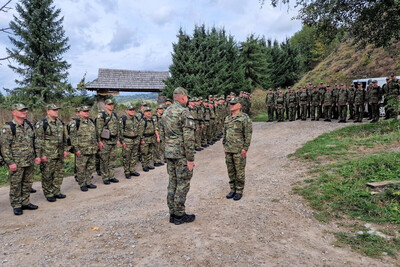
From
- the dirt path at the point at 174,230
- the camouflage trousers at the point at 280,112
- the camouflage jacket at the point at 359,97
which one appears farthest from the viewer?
the camouflage trousers at the point at 280,112

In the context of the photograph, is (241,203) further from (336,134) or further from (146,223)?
(336,134)

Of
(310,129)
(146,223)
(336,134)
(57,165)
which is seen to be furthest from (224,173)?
(310,129)

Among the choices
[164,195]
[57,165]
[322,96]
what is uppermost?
[322,96]

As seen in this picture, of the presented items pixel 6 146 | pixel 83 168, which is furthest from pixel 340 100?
pixel 6 146

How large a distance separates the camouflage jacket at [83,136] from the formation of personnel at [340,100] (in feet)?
37.5

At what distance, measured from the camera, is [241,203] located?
528 cm

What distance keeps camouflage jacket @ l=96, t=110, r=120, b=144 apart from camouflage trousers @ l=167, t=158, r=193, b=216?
3.56 metres

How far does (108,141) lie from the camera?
7.38 metres

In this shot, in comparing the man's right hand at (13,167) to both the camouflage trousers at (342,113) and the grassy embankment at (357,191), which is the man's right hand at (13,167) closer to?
the grassy embankment at (357,191)

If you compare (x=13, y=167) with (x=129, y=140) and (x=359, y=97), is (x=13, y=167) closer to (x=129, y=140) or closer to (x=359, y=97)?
(x=129, y=140)

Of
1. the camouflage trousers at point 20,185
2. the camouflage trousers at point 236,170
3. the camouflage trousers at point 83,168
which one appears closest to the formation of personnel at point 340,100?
the camouflage trousers at point 236,170

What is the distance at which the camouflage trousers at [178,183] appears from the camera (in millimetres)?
4367

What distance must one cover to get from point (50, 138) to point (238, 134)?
4272 millimetres

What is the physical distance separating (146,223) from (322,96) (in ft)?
44.2
